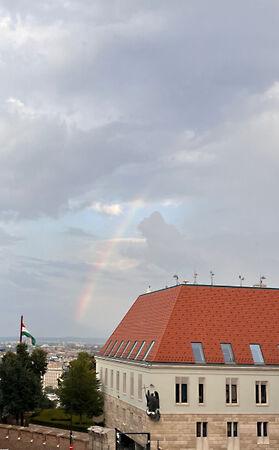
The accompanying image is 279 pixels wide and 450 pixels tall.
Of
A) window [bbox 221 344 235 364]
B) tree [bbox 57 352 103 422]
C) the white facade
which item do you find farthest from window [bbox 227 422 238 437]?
tree [bbox 57 352 103 422]

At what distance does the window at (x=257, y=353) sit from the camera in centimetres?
5703

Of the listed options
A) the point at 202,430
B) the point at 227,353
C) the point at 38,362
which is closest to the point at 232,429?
the point at 202,430

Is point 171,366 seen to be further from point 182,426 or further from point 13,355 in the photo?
point 13,355

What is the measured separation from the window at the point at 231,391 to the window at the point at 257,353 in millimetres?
2796

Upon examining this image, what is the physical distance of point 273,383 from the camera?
2227 inches

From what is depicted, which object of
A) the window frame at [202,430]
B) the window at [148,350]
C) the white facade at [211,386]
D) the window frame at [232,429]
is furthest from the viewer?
the window at [148,350]

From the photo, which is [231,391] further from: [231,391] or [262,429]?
[262,429]

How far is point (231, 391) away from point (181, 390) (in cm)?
437

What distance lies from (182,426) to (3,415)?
2412 cm

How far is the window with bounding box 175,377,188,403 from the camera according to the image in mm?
54312

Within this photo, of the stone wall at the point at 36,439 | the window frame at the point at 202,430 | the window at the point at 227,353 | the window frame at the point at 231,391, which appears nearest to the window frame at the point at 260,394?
the window frame at the point at 231,391

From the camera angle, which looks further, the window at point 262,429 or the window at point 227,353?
the window at point 227,353

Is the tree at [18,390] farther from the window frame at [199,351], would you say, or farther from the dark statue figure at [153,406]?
the window frame at [199,351]

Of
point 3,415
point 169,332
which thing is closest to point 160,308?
point 169,332
